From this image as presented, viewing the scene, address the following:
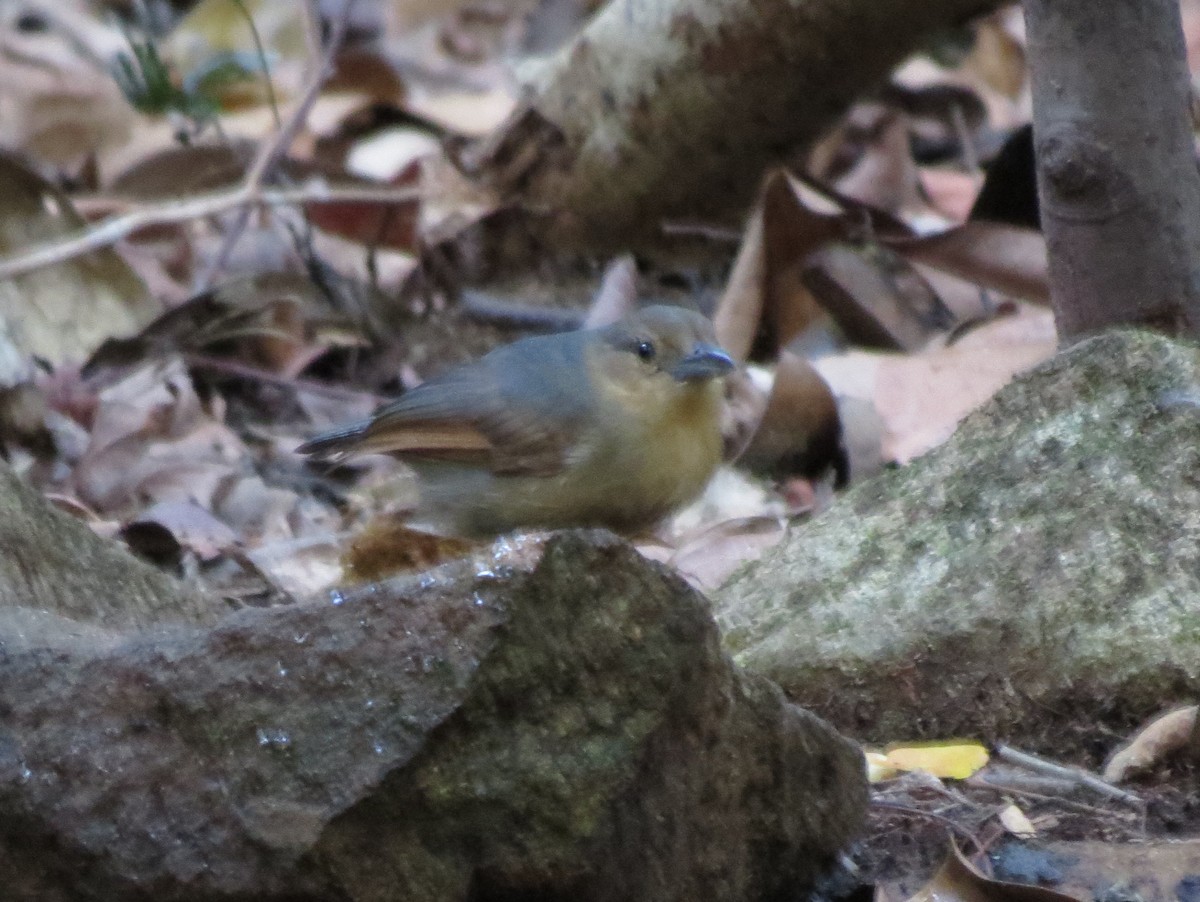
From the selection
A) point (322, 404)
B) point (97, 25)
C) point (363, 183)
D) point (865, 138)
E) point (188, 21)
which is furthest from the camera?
point (97, 25)

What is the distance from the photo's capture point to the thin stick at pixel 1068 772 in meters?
3.02

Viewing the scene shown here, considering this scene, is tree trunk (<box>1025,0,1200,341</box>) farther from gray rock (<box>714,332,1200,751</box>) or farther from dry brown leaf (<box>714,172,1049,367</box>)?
dry brown leaf (<box>714,172,1049,367</box>)

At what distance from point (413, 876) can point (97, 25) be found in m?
9.11

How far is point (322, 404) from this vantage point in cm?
643

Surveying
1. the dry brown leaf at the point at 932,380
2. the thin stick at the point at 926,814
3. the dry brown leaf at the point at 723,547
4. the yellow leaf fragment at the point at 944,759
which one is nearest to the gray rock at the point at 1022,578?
the yellow leaf fragment at the point at 944,759

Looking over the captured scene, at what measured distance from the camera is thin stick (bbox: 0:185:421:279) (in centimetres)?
615

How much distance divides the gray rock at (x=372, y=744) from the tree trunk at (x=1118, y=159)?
6.04 ft

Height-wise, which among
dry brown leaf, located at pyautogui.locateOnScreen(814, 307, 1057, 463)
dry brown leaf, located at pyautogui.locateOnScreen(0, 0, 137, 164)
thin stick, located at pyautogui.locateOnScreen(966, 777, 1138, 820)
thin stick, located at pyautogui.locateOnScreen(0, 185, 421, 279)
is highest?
thin stick, located at pyautogui.locateOnScreen(966, 777, 1138, 820)

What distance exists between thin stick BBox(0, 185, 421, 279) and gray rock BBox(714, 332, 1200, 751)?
332 centimetres

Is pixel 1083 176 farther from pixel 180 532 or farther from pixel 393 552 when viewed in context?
pixel 180 532

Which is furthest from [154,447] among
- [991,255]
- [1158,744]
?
[1158,744]

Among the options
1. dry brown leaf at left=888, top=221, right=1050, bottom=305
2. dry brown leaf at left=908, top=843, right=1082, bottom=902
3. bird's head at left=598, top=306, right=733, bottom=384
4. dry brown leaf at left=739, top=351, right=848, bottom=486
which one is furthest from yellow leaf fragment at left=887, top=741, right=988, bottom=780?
dry brown leaf at left=888, top=221, right=1050, bottom=305

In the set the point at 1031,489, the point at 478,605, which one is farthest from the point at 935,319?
the point at 478,605

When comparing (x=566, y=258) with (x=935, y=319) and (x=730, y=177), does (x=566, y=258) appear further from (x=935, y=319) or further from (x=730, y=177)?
(x=935, y=319)
